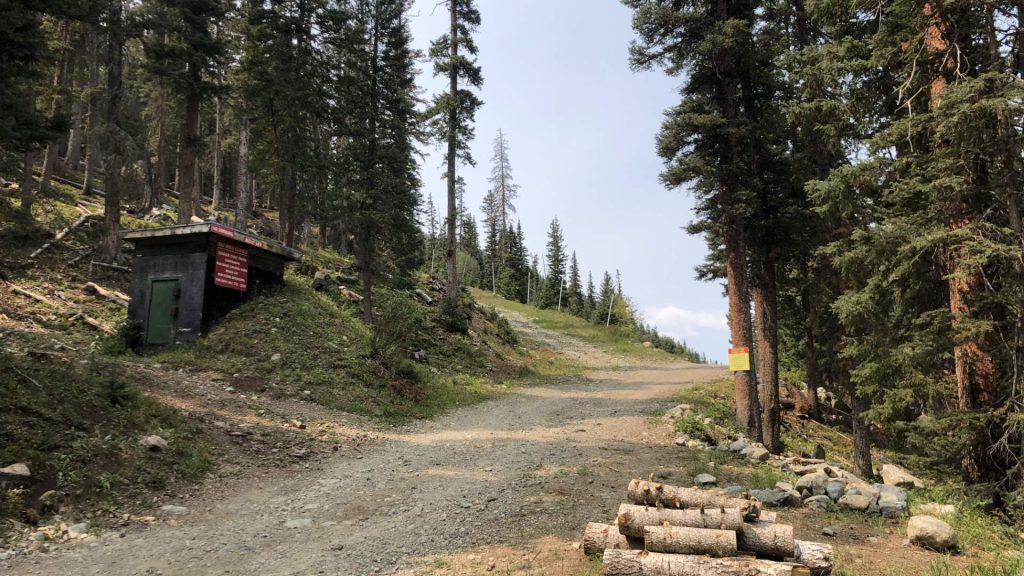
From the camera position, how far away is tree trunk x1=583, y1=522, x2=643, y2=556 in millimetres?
5129

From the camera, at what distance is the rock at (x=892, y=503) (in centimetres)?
683

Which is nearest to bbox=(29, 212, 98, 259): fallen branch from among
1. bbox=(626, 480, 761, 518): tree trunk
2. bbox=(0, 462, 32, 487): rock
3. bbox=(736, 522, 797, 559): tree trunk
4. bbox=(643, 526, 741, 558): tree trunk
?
bbox=(0, 462, 32, 487): rock

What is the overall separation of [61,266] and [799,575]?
22.4m

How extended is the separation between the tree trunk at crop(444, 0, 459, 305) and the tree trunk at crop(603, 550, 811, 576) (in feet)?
64.3

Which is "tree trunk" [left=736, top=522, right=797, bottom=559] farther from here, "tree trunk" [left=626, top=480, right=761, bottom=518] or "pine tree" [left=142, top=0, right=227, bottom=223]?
"pine tree" [left=142, top=0, right=227, bottom=223]

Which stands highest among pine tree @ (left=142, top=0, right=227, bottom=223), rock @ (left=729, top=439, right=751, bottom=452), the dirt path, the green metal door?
pine tree @ (left=142, top=0, right=227, bottom=223)

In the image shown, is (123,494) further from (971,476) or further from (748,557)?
(971,476)

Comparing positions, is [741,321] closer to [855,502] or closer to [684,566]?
[855,502]

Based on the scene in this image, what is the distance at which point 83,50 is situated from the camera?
1104 inches

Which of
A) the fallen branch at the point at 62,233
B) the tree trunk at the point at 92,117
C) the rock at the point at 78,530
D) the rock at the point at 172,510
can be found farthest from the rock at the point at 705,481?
the tree trunk at the point at 92,117

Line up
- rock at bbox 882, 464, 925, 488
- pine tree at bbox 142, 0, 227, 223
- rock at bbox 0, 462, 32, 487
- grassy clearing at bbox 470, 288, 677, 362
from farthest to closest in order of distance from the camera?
grassy clearing at bbox 470, 288, 677, 362 → pine tree at bbox 142, 0, 227, 223 → rock at bbox 882, 464, 925, 488 → rock at bbox 0, 462, 32, 487

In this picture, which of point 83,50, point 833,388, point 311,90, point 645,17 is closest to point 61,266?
point 311,90

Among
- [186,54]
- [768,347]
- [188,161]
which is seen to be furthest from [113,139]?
[768,347]

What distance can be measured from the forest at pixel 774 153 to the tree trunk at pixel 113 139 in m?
0.07
